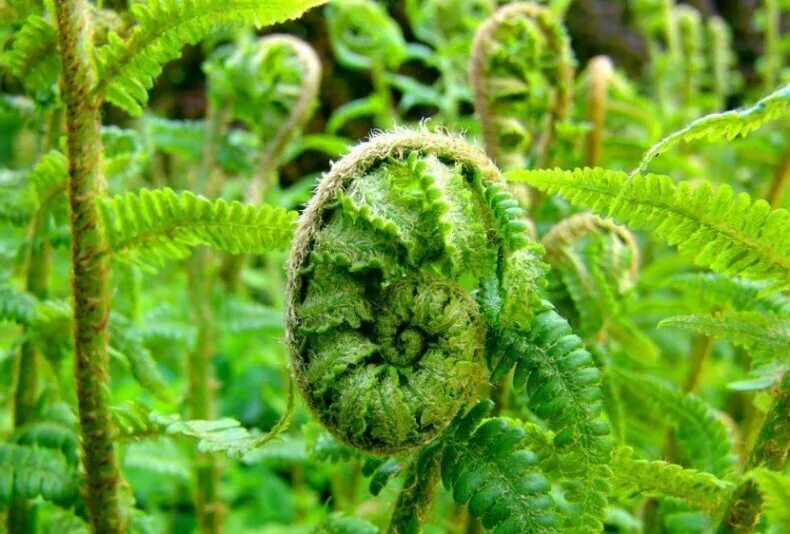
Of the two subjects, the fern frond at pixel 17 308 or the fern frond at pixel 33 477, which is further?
the fern frond at pixel 17 308

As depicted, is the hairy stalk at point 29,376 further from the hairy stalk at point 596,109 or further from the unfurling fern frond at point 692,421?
the hairy stalk at point 596,109

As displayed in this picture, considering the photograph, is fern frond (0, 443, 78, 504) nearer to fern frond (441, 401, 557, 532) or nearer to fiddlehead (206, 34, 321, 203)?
fern frond (441, 401, 557, 532)

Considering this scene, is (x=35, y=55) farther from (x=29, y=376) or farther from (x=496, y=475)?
(x=496, y=475)

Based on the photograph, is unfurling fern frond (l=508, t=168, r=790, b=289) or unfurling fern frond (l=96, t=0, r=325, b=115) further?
unfurling fern frond (l=96, t=0, r=325, b=115)

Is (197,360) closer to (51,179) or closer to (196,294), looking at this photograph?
(196,294)

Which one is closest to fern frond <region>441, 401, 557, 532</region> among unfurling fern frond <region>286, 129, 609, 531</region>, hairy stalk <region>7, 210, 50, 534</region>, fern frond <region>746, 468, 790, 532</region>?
unfurling fern frond <region>286, 129, 609, 531</region>

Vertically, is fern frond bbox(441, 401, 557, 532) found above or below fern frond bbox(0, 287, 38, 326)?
below

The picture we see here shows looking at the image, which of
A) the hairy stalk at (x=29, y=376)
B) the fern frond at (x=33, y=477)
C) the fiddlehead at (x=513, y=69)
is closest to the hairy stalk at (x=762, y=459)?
the fiddlehead at (x=513, y=69)
